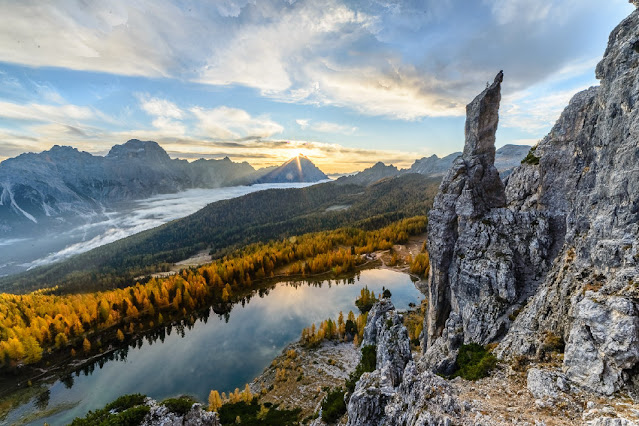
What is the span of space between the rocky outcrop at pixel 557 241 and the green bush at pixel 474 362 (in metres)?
1.53

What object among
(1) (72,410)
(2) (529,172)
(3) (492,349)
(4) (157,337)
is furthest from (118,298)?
(2) (529,172)

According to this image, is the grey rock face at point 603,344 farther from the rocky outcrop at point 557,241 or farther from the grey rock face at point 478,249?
Result: the grey rock face at point 478,249

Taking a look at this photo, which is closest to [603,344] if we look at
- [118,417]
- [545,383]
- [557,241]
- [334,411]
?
[545,383]

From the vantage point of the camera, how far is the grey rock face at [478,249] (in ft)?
104

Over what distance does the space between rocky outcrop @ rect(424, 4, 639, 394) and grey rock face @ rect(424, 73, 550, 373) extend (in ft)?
0.45

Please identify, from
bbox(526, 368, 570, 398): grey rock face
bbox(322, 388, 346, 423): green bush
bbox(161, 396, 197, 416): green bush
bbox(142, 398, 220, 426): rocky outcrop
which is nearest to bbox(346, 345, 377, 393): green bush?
bbox(322, 388, 346, 423): green bush

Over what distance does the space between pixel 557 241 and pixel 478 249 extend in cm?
831

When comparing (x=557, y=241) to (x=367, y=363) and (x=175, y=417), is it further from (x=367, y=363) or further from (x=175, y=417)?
(x=175, y=417)

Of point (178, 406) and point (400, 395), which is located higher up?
point (400, 395)

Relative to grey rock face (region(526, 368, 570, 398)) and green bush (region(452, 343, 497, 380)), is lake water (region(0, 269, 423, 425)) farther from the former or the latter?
grey rock face (region(526, 368, 570, 398))

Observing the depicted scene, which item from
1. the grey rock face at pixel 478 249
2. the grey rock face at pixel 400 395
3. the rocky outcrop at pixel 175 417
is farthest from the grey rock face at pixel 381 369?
the rocky outcrop at pixel 175 417

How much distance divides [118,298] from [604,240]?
472 ft

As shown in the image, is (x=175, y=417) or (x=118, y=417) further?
(x=175, y=417)

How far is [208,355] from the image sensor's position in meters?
84.3
